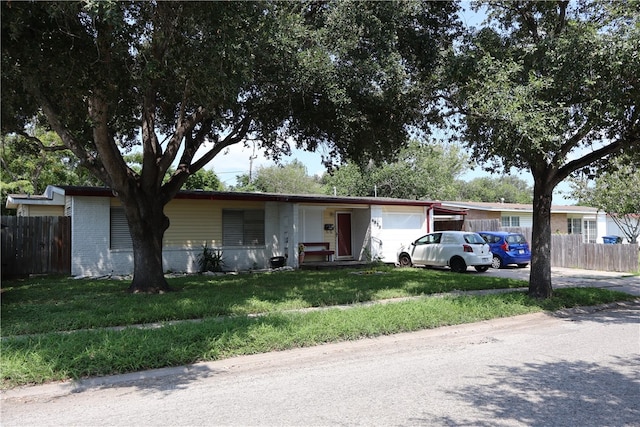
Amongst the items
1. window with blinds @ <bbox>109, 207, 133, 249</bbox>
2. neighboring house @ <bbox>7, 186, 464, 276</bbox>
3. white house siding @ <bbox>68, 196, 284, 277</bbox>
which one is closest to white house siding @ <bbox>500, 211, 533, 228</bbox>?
neighboring house @ <bbox>7, 186, 464, 276</bbox>

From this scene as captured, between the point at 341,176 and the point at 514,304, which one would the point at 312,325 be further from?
the point at 341,176

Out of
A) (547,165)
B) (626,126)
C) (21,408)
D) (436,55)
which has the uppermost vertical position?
(436,55)

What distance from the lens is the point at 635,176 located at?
79.7 ft

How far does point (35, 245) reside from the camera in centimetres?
1606

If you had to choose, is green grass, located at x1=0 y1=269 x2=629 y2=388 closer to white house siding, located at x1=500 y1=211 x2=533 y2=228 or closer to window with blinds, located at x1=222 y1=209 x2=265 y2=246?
window with blinds, located at x1=222 y1=209 x2=265 y2=246

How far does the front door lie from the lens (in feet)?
74.0

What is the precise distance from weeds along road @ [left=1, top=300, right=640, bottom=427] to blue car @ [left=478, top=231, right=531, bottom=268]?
12729mm

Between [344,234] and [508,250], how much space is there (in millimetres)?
7107

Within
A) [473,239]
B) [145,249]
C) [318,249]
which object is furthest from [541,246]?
[318,249]

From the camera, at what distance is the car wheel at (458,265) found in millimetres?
18191

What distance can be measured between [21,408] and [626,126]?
11.8 metres

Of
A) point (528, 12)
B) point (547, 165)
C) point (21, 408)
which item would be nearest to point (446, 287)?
point (547, 165)

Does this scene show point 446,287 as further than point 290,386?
Yes

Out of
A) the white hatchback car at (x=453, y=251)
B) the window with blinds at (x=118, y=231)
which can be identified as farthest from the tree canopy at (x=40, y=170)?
the white hatchback car at (x=453, y=251)
